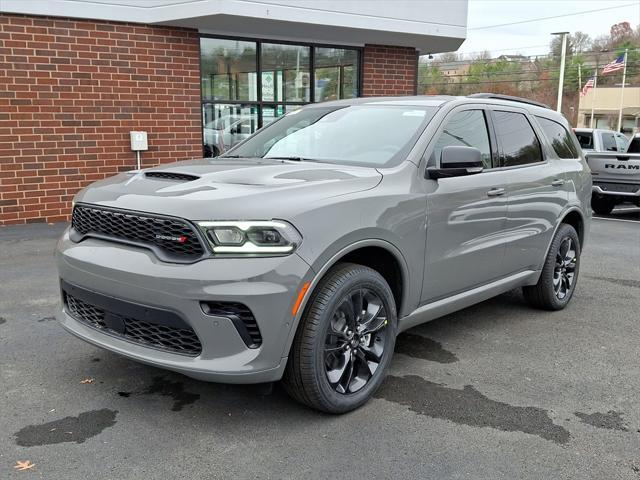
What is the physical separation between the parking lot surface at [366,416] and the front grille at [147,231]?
0.96 metres

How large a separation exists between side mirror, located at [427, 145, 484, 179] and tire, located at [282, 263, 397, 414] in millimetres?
843

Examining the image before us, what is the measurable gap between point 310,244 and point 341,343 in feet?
2.17

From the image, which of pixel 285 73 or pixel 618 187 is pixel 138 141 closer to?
pixel 285 73

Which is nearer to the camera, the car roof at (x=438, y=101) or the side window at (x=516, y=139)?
the car roof at (x=438, y=101)

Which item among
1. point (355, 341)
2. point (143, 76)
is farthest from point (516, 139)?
Answer: point (143, 76)

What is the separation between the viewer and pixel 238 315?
301cm

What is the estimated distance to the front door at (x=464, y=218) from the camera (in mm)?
4012

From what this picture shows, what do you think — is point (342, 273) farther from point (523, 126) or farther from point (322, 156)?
point (523, 126)

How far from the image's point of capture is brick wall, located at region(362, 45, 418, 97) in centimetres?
1227

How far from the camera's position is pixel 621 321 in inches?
213

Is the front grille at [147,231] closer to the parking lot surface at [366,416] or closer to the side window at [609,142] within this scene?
the parking lot surface at [366,416]

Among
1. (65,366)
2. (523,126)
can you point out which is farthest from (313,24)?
(65,366)

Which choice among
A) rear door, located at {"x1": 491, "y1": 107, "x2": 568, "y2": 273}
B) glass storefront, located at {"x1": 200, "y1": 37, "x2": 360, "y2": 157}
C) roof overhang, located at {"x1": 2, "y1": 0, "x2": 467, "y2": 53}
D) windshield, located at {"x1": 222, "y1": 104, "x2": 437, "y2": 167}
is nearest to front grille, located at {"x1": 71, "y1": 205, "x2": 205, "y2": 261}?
windshield, located at {"x1": 222, "y1": 104, "x2": 437, "y2": 167}

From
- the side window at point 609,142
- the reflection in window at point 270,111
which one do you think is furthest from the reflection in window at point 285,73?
the side window at point 609,142
